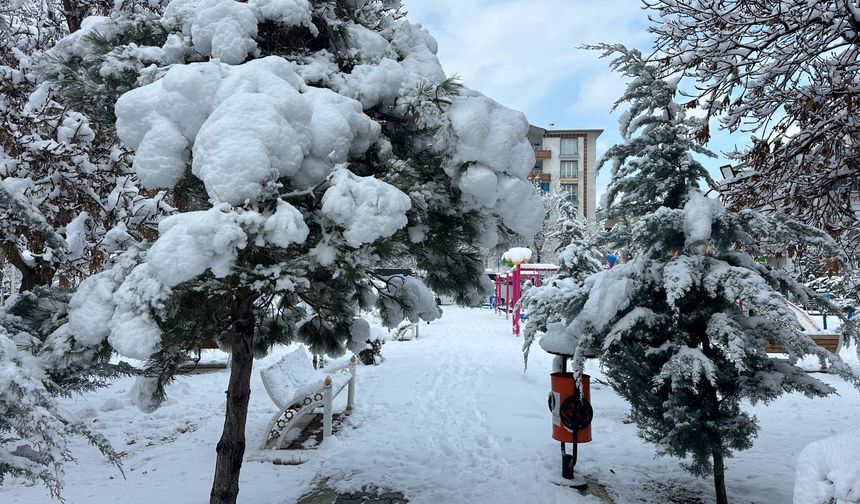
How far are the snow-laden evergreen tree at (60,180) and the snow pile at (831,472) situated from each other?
4670mm

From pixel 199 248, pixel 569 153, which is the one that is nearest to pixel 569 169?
pixel 569 153

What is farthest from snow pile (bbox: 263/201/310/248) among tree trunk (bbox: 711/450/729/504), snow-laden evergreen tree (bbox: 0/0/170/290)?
tree trunk (bbox: 711/450/729/504)

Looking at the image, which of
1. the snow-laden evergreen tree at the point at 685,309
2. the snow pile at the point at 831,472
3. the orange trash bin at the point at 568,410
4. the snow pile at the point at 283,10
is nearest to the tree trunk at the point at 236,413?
the snow pile at the point at 283,10

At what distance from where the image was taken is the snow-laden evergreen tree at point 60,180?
14.7 feet

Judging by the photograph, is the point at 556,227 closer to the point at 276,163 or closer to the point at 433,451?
the point at 433,451

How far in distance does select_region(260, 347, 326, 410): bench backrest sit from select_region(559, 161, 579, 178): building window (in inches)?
1897

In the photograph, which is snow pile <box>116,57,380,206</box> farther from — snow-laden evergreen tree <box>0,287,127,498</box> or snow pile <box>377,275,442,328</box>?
snow pile <box>377,275,442,328</box>

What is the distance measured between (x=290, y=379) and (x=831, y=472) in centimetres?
586

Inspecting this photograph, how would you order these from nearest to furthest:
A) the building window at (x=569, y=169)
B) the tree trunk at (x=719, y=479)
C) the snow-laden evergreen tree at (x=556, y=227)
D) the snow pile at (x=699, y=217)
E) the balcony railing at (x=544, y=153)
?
the snow pile at (x=699, y=217) → the tree trunk at (x=719, y=479) → the snow-laden evergreen tree at (x=556, y=227) → the balcony railing at (x=544, y=153) → the building window at (x=569, y=169)

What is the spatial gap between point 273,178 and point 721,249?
370cm

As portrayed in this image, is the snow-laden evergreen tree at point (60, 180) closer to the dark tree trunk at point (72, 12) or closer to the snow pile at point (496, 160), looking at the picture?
the dark tree trunk at point (72, 12)

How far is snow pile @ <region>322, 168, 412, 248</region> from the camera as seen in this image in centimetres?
238

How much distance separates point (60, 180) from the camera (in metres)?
4.82

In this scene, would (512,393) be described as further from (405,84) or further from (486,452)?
(405,84)
